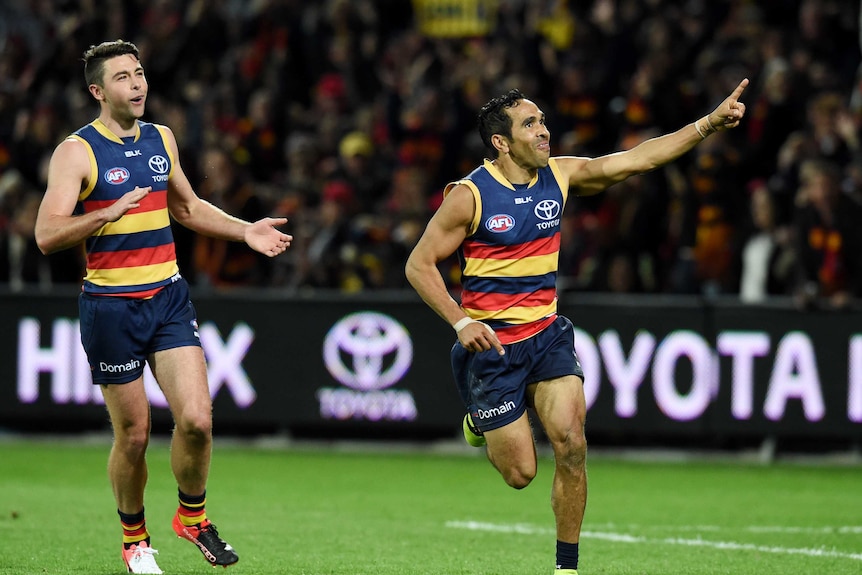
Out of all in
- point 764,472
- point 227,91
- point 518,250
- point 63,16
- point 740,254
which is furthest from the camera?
point 63,16

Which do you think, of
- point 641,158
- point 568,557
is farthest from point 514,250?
point 568,557

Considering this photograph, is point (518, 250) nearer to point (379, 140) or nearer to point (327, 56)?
point (379, 140)

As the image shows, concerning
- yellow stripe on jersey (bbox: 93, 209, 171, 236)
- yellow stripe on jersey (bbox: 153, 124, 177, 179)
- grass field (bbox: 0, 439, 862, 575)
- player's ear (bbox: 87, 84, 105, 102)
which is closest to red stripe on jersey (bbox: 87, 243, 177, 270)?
yellow stripe on jersey (bbox: 93, 209, 171, 236)

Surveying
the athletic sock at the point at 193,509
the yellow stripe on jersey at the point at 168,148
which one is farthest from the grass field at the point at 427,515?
the yellow stripe on jersey at the point at 168,148

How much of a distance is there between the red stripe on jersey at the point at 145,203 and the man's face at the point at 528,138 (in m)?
1.82

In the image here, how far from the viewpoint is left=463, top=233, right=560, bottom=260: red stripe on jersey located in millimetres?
8109

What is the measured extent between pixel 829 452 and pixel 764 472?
38.9 inches

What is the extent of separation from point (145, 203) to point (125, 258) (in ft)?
0.98

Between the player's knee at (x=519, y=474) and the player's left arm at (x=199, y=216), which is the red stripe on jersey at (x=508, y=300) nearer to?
the player's knee at (x=519, y=474)

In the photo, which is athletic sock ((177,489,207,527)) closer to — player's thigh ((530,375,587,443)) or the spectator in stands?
player's thigh ((530,375,587,443))

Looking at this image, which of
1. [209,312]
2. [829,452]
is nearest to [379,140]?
[209,312]

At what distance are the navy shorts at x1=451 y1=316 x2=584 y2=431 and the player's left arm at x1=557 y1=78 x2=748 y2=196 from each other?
0.82 metres

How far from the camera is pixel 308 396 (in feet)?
50.2

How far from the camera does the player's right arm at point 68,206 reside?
7.52 metres
